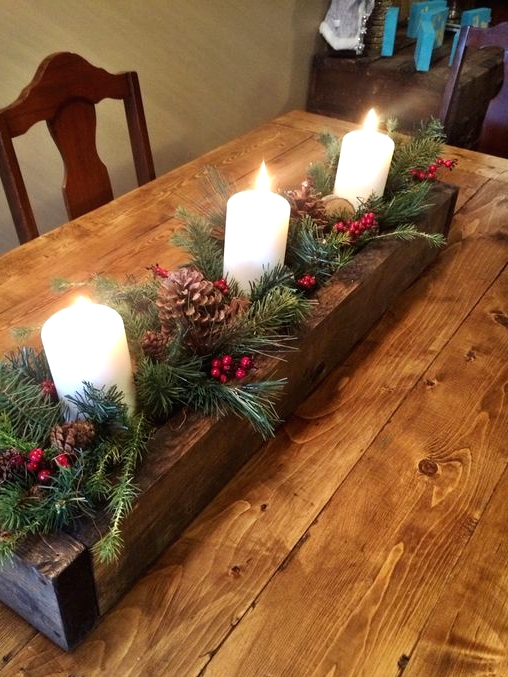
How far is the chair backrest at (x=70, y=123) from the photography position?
1.08 meters

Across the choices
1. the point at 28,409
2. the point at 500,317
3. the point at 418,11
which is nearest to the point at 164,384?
the point at 28,409

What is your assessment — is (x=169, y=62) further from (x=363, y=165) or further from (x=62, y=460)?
(x=62, y=460)

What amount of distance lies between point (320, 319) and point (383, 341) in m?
0.19

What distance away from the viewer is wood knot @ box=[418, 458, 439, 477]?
2.23ft

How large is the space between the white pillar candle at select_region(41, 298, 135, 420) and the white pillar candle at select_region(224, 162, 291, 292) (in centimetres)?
21

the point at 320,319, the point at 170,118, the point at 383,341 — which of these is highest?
the point at 320,319

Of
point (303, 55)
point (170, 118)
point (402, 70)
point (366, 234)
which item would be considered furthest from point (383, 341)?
point (303, 55)

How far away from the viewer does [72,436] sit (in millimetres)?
500

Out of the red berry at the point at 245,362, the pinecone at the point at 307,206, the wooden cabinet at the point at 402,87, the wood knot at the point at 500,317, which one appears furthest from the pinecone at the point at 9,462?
the wooden cabinet at the point at 402,87

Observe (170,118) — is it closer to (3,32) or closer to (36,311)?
(3,32)

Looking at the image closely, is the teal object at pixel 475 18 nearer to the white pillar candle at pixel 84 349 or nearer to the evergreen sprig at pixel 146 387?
the evergreen sprig at pixel 146 387

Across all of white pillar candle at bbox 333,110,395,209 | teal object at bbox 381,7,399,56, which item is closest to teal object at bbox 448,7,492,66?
teal object at bbox 381,7,399,56

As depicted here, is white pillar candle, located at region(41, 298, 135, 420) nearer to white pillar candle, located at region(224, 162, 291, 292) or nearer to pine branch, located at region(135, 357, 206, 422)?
pine branch, located at region(135, 357, 206, 422)

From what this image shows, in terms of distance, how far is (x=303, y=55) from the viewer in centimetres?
242
